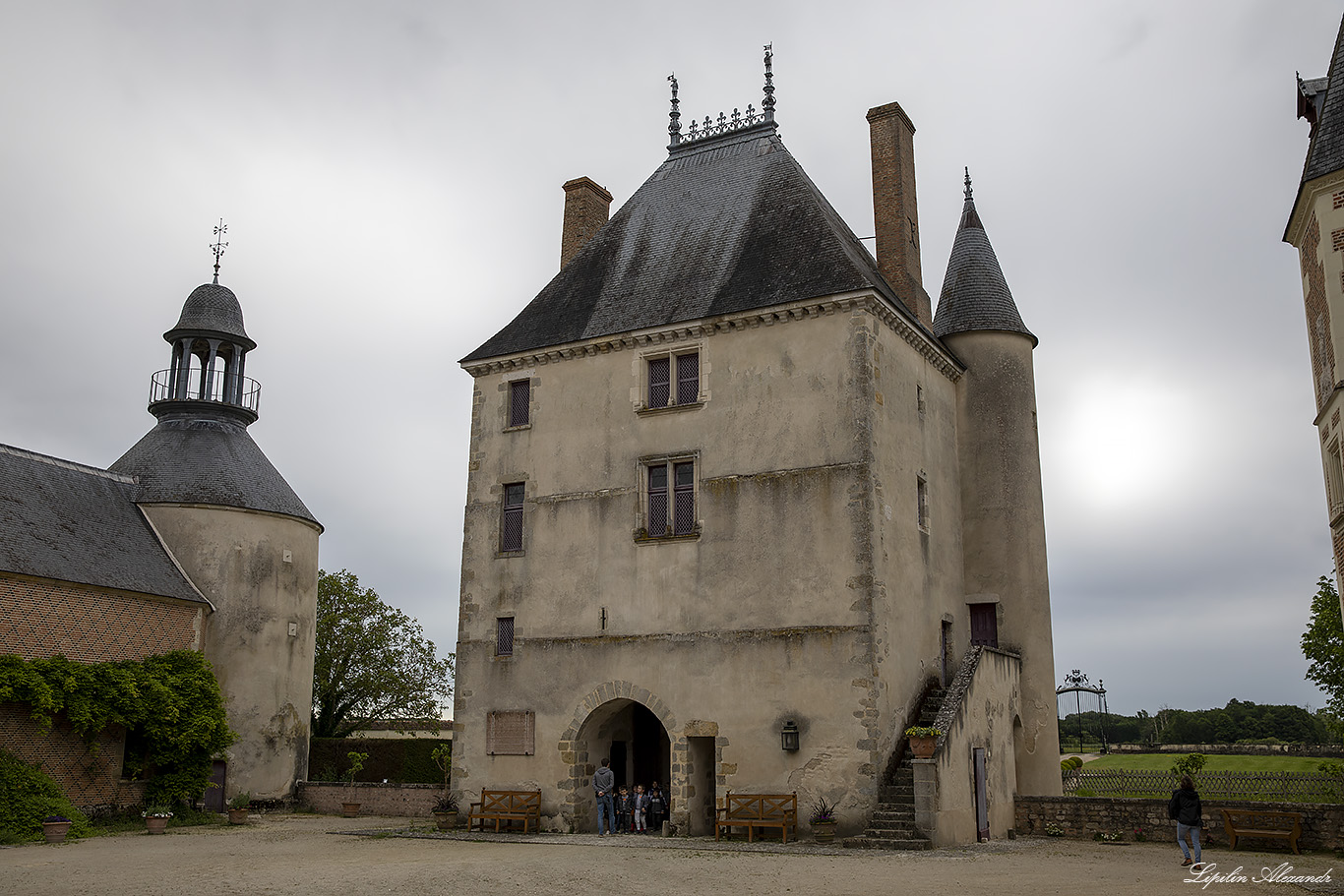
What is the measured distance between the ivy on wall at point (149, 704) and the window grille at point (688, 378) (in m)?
12.9

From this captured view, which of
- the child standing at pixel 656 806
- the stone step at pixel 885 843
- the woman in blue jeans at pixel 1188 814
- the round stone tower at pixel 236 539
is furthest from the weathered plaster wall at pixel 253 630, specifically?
the woman in blue jeans at pixel 1188 814

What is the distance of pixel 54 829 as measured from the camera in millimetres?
19969

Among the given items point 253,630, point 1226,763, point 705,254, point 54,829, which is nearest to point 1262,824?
point 705,254

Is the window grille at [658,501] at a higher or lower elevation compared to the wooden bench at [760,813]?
higher

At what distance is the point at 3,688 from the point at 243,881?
9.89 m

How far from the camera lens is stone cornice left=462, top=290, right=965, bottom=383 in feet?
68.5

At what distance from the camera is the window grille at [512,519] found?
76.8 ft

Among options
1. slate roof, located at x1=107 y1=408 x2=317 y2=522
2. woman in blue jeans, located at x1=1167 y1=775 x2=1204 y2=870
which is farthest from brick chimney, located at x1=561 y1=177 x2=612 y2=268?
woman in blue jeans, located at x1=1167 y1=775 x2=1204 y2=870

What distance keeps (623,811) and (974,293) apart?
1417 centimetres

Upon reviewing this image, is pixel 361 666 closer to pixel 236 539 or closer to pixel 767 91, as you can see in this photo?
pixel 236 539

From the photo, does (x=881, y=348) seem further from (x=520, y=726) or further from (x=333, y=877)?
(x=333, y=877)

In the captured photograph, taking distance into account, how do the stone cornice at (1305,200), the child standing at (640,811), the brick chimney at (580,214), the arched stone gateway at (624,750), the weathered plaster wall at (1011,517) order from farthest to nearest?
the brick chimney at (580,214) < the weathered plaster wall at (1011,517) < the child standing at (640,811) < the arched stone gateway at (624,750) < the stone cornice at (1305,200)

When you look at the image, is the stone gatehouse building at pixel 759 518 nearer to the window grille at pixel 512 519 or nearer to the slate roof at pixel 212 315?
the window grille at pixel 512 519

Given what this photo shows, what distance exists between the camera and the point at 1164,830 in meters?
18.4
